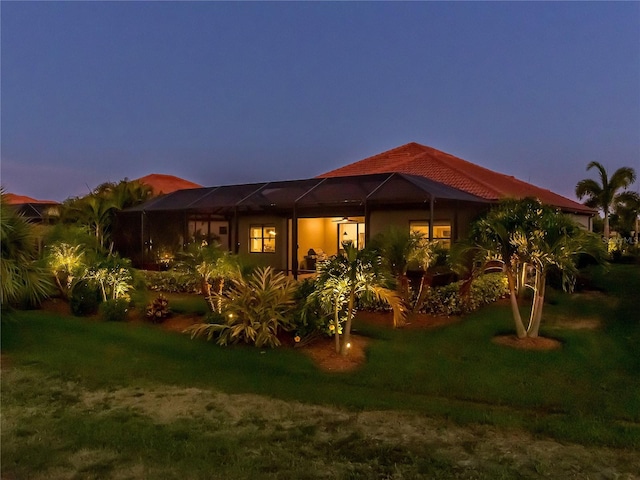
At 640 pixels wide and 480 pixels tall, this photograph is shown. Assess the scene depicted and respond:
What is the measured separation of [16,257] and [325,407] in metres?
4.63

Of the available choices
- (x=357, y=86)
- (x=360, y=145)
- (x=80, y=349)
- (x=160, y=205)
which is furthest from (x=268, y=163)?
(x=80, y=349)

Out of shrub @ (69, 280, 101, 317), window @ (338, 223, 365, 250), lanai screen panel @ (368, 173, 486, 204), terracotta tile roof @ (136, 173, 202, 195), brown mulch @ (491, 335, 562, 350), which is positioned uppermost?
terracotta tile roof @ (136, 173, 202, 195)

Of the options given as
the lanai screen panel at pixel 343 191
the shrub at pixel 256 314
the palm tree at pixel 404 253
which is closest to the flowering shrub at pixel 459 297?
the palm tree at pixel 404 253

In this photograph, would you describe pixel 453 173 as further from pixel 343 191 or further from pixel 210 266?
pixel 210 266

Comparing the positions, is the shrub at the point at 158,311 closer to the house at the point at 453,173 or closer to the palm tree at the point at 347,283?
the palm tree at the point at 347,283

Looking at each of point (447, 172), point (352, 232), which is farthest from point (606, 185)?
point (352, 232)

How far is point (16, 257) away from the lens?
6.84m

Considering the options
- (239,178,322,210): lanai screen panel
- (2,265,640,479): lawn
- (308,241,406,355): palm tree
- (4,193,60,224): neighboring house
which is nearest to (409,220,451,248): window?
(239,178,322,210): lanai screen panel

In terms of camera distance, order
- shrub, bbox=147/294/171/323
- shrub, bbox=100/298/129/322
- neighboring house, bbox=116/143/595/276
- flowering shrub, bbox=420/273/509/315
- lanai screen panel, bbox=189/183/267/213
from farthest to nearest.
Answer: lanai screen panel, bbox=189/183/267/213 < neighboring house, bbox=116/143/595/276 < shrub, bbox=100/298/129/322 < shrub, bbox=147/294/171/323 < flowering shrub, bbox=420/273/509/315

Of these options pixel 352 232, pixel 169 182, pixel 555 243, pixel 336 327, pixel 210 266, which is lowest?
pixel 336 327

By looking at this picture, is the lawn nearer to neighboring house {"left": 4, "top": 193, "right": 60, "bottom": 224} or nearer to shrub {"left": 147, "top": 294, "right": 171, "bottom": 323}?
shrub {"left": 147, "top": 294, "right": 171, "bottom": 323}

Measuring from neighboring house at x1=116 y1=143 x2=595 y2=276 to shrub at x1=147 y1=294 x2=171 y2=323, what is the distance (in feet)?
14.7

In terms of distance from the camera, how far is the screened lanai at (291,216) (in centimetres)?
1444

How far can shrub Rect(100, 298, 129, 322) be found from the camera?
10945mm
